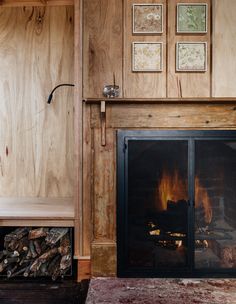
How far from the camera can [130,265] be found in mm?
2447

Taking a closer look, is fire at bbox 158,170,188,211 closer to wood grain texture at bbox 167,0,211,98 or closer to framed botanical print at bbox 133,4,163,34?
wood grain texture at bbox 167,0,211,98

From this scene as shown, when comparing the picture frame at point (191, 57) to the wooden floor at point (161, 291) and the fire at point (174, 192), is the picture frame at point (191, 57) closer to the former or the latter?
the fire at point (174, 192)

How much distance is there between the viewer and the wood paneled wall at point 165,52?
2389mm

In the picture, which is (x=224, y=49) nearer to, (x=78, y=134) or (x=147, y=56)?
(x=147, y=56)

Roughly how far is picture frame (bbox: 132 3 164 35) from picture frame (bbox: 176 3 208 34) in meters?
0.13

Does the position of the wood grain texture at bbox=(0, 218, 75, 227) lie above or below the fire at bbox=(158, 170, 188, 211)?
below

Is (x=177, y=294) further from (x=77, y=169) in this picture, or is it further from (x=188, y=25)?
(x=188, y=25)

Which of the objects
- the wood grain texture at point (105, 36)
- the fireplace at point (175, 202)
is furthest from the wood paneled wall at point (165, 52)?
the fireplace at point (175, 202)

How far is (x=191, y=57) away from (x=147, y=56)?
324 mm

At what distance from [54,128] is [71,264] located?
4.00 feet

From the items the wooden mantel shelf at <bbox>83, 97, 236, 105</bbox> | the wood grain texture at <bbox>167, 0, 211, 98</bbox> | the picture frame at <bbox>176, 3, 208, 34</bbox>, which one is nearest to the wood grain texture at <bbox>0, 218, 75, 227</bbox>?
the wooden mantel shelf at <bbox>83, 97, 236, 105</bbox>

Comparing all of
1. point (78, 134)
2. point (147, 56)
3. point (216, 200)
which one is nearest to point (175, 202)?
point (216, 200)

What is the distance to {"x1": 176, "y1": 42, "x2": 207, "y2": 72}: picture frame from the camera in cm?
239

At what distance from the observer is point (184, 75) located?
2.40 meters
